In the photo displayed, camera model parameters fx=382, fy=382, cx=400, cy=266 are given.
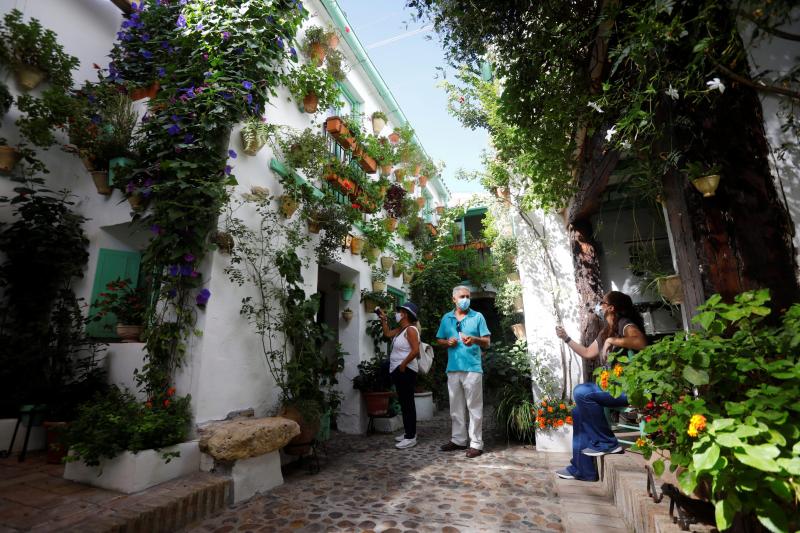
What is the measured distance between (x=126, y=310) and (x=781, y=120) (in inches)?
223

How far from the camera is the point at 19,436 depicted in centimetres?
387

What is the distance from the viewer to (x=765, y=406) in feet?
4.17

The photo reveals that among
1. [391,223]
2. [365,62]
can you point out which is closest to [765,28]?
[391,223]

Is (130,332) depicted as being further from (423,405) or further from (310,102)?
(423,405)

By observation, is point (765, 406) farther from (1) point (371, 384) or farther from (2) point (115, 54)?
(2) point (115, 54)

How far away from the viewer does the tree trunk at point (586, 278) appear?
446cm

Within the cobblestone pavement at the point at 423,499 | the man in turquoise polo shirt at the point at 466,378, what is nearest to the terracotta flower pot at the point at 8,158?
the cobblestone pavement at the point at 423,499

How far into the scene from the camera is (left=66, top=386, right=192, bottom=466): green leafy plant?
112 inches

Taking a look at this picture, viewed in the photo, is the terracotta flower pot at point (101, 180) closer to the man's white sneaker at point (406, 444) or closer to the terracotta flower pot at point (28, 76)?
the terracotta flower pot at point (28, 76)

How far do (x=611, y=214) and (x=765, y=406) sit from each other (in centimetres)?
611

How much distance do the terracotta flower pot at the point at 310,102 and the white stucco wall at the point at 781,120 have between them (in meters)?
4.66

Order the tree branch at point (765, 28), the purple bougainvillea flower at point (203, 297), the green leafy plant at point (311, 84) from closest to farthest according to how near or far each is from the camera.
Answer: the tree branch at point (765, 28), the purple bougainvillea flower at point (203, 297), the green leafy plant at point (311, 84)

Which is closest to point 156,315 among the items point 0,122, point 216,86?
point 216,86

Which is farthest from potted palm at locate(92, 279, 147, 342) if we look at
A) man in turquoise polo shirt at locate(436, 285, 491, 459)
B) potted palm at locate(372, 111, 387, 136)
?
potted palm at locate(372, 111, 387, 136)
